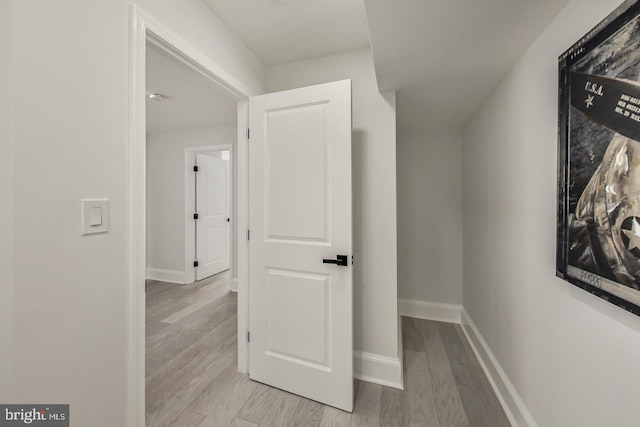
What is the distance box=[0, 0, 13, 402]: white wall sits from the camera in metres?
0.73

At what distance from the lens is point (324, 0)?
1461mm

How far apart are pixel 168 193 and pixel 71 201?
3.57 metres

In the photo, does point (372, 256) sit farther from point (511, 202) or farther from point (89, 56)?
point (89, 56)

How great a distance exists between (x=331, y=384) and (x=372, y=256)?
0.87 metres

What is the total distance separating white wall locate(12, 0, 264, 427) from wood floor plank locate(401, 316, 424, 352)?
2044 mm

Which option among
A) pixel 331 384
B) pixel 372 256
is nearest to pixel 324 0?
pixel 372 256

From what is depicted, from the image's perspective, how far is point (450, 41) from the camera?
120 cm

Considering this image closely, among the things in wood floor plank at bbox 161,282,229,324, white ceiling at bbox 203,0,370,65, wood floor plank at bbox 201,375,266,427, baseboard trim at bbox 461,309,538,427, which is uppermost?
white ceiling at bbox 203,0,370,65

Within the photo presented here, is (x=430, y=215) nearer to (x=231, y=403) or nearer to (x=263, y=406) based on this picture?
(x=263, y=406)

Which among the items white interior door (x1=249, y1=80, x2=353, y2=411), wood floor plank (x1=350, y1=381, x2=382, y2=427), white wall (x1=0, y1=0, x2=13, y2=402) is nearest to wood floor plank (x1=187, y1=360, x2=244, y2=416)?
white interior door (x1=249, y1=80, x2=353, y2=411)

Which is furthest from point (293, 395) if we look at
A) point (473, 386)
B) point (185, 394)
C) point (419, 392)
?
point (473, 386)

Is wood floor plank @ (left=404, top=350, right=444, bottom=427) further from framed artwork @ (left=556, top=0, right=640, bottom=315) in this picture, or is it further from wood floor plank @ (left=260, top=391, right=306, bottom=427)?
framed artwork @ (left=556, top=0, right=640, bottom=315)

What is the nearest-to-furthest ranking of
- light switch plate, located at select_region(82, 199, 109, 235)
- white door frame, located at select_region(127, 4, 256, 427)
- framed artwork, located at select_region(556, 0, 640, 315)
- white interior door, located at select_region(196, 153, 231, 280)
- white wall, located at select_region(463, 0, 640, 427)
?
1. framed artwork, located at select_region(556, 0, 640, 315)
2. white wall, located at select_region(463, 0, 640, 427)
3. light switch plate, located at select_region(82, 199, 109, 235)
4. white door frame, located at select_region(127, 4, 256, 427)
5. white interior door, located at select_region(196, 153, 231, 280)

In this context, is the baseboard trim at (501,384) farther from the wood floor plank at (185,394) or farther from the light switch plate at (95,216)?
the light switch plate at (95,216)
